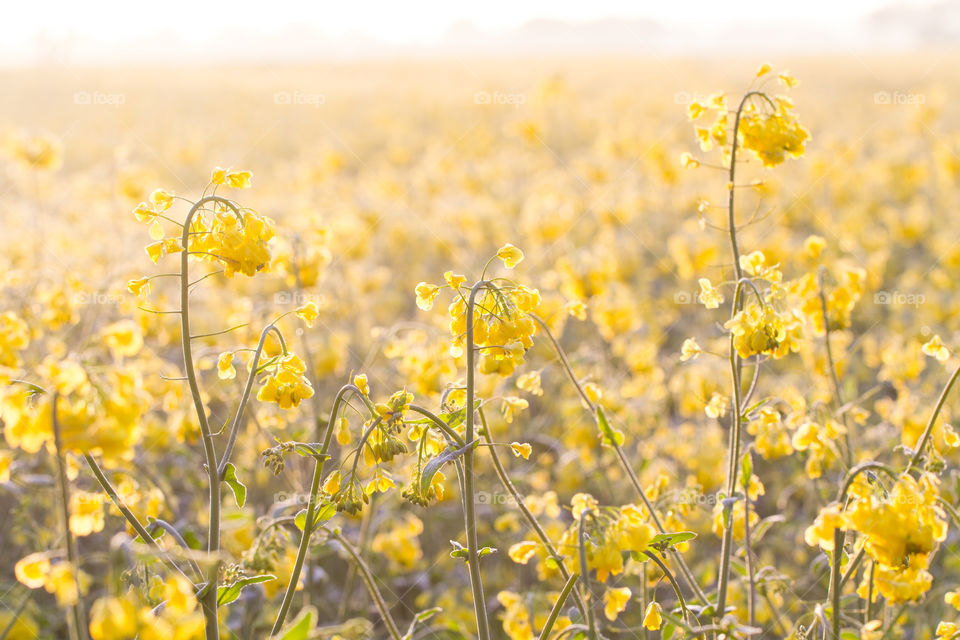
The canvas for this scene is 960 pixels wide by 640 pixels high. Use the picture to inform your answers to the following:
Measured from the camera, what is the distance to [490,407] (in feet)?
15.0

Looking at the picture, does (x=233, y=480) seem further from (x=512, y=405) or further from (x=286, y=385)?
(x=512, y=405)

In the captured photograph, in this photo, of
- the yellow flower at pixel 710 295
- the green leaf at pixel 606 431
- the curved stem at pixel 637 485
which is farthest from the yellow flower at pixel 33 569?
the yellow flower at pixel 710 295

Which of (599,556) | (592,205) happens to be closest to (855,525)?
(599,556)

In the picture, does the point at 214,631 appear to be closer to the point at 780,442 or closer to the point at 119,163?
the point at 780,442

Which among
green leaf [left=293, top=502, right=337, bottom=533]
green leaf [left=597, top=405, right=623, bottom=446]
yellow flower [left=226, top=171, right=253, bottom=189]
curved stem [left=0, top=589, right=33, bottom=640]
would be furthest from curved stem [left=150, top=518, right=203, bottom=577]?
green leaf [left=597, top=405, right=623, bottom=446]

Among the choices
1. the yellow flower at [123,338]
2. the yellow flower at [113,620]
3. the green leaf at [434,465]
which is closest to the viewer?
the yellow flower at [113,620]

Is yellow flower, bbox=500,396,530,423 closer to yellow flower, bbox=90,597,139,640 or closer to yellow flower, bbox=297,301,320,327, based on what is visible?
yellow flower, bbox=297,301,320,327

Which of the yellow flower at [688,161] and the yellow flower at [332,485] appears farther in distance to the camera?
the yellow flower at [688,161]

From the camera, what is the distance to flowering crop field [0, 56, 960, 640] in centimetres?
180

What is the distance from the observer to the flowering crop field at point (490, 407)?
1801 millimetres

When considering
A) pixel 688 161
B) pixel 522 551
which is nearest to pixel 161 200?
pixel 522 551

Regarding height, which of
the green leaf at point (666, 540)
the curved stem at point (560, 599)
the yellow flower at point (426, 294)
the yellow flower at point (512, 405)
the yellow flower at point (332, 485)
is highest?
the yellow flower at point (426, 294)

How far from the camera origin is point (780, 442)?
2643mm

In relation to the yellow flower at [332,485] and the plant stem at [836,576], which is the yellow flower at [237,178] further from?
the plant stem at [836,576]
